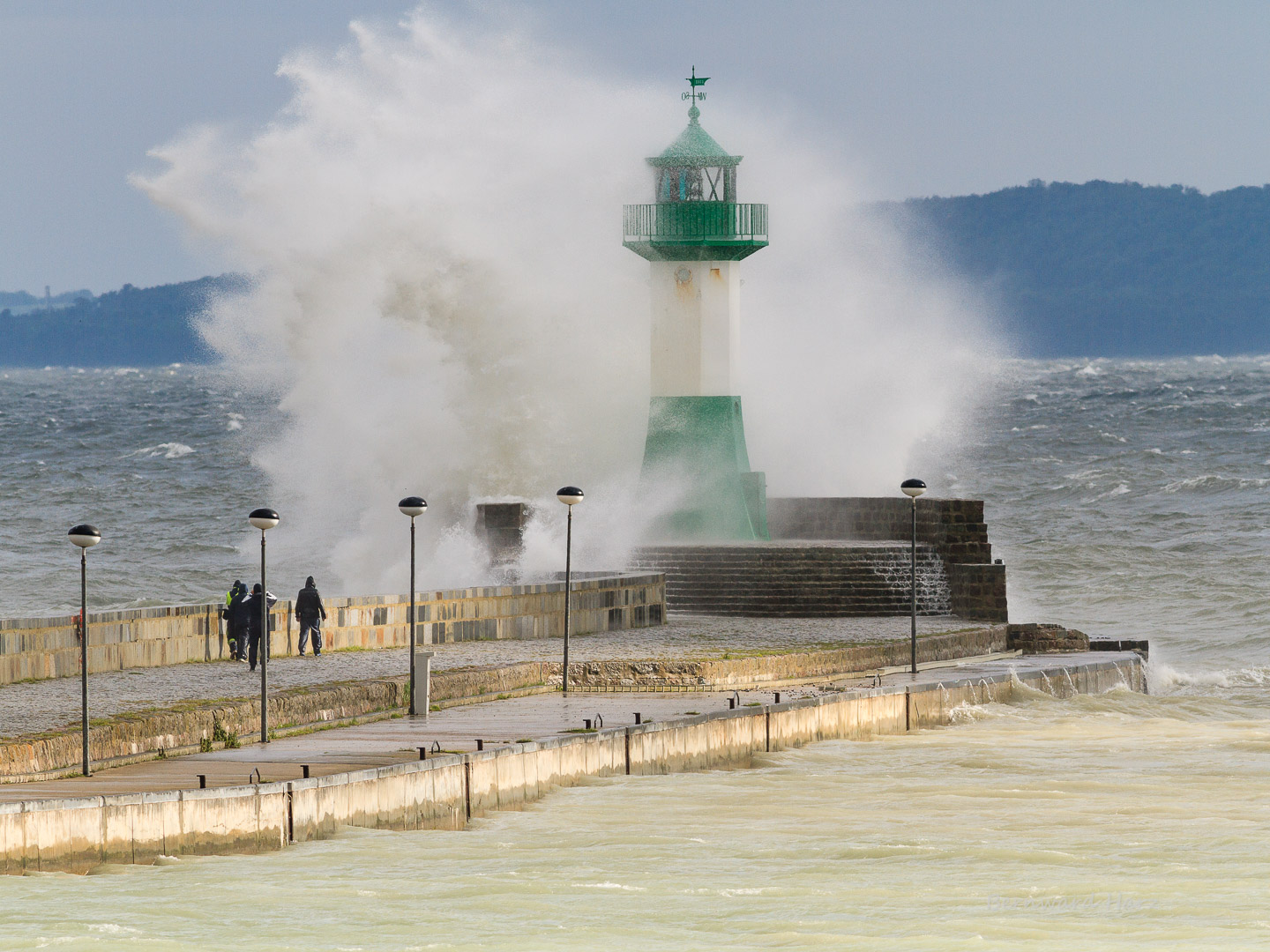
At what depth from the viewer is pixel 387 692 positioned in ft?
54.7

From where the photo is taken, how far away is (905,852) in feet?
41.0

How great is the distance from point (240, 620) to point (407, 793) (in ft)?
21.4

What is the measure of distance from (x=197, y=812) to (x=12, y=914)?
159cm

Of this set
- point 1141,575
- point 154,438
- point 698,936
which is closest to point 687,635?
point 698,936

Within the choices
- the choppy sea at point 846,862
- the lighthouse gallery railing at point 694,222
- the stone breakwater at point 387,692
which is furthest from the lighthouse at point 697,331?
the choppy sea at point 846,862

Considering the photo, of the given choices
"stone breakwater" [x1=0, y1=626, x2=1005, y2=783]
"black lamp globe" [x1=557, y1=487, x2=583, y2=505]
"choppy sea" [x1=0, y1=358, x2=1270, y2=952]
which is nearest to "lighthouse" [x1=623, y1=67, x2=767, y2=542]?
"stone breakwater" [x1=0, y1=626, x2=1005, y2=783]

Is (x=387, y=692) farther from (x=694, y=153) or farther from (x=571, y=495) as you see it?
(x=694, y=153)

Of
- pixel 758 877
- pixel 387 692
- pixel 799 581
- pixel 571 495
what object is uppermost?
pixel 571 495

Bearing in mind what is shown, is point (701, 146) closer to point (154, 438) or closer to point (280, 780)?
point (280, 780)

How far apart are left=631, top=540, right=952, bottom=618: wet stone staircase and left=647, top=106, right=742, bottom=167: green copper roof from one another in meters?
5.78

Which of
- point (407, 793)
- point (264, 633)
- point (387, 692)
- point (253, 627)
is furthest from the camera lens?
point (253, 627)

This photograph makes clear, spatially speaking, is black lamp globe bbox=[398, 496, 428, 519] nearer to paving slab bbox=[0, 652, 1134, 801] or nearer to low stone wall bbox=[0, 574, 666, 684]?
paving slab bbox=[0, 652, 1134, 801]

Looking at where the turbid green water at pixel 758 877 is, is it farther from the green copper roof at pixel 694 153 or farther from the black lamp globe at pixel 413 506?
the green copper roof at pixel 694 153

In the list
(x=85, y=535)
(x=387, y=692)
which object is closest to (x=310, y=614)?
(x=387, y=692)
